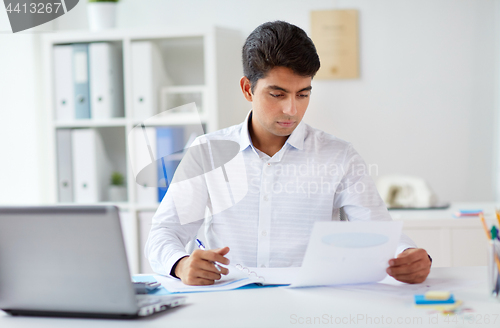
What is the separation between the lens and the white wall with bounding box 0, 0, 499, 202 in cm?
214

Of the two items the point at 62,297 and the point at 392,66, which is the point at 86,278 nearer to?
the point at 62,297

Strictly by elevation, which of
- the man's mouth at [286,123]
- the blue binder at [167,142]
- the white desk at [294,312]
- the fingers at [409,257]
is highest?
the man's mouth at [286,123]

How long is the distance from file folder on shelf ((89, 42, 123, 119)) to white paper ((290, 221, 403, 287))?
1.56 m

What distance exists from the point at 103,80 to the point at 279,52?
3.99 ft

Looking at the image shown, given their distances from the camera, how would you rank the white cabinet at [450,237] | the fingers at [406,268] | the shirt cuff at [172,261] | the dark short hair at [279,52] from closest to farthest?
the fingers at [406,268]
the shirt cuff at [172,261]
the dark short hair at [279,52]
the white cabinet at [450,237]

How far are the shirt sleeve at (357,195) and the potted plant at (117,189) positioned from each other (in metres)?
1.29

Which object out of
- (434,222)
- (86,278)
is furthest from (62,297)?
(434,222)

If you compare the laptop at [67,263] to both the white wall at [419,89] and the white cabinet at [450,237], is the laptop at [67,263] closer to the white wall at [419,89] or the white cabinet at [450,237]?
the white cabinet at [450,237]

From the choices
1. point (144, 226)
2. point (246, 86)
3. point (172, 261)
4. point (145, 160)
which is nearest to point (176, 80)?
point (145, 160)

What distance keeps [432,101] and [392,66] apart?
243 mm

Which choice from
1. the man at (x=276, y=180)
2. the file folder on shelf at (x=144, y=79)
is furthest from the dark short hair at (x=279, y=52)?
the file folder on shelf at (x=144, y=79)

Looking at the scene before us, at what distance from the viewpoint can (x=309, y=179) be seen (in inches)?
52.0

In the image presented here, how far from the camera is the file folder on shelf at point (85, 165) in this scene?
2.22m

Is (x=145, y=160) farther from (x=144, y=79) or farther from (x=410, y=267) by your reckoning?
(x=410, y=267)
